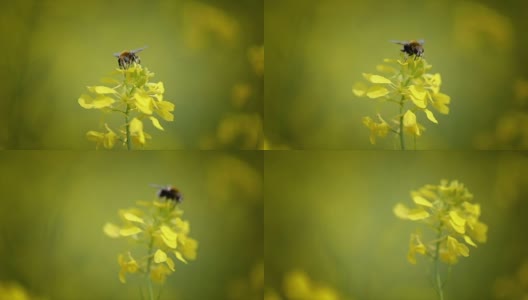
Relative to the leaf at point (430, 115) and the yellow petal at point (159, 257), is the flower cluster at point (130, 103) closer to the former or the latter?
the yellow petal at point (159, 257)

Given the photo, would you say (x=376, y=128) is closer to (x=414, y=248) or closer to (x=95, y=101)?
(x=414, y=248)

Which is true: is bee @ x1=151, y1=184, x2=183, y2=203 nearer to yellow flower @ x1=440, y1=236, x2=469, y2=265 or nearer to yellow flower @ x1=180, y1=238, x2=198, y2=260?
yellow flower @ x1=180, y1=238, x2=198, y2=260

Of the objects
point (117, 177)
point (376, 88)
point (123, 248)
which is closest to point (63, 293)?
point (123, 248)

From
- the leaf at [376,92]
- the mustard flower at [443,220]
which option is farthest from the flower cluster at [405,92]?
the mustard flower at [443,220]

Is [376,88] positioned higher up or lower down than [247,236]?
higher up

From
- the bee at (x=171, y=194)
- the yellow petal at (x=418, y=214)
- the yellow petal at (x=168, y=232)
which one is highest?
the bee at (x=171, y=194)

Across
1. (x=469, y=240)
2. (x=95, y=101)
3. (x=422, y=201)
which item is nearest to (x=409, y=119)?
(x=422, y=201)

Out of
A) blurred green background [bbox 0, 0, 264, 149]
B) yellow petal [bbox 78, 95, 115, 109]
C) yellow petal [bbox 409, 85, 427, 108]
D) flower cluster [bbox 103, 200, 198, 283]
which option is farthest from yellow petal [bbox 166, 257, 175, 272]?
yellow petal [bbox 409, 85, 427, 108]

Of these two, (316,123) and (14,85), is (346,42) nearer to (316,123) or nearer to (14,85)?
(316,123)
